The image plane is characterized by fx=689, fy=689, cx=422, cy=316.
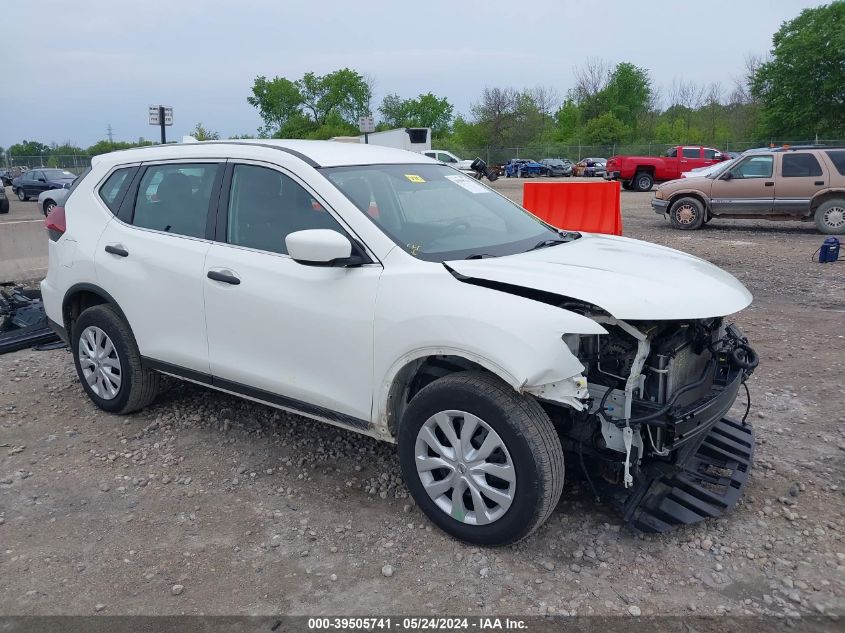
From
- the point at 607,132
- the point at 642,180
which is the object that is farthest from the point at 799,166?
the point at 607,132

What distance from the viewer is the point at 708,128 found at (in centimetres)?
6825

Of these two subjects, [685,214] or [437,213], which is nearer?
[437,213]

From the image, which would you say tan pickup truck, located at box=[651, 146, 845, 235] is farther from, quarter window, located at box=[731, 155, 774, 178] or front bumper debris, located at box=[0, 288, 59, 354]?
front bumper debris, located at box=[0, 288, 59, 354]

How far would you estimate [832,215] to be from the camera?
1338 centimetres

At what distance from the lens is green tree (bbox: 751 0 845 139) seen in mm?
47875

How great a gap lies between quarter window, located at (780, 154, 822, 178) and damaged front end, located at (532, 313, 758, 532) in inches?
469

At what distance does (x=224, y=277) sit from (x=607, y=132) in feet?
199

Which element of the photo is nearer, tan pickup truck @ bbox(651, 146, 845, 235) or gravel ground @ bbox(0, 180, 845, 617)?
gravel ground @ bbox(0, 180, 845, 617)

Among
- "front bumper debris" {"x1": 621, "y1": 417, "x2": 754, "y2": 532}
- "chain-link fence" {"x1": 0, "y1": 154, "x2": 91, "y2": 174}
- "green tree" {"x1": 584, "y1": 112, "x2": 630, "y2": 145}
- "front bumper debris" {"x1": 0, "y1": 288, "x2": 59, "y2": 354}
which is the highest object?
"green tree" {"x1": 584, "y1": 112, "x2": 630, "y2": 145}

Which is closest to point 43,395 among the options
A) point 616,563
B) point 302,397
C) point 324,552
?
point 302,397

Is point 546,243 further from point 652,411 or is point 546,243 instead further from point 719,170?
point 719,170

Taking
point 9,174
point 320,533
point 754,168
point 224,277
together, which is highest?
point 9,174

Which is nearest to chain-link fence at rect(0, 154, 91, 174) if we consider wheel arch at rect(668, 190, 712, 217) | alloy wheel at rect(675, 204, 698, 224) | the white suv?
wheel arch at rect(668, 190, 712, 217)

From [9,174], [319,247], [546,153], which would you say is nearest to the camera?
[319,247]
